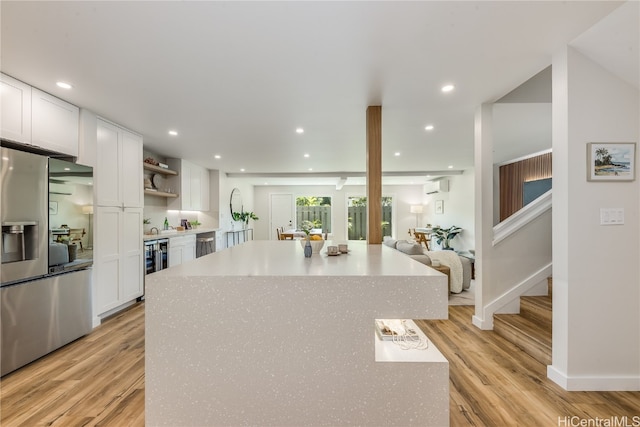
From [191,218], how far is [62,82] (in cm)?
449

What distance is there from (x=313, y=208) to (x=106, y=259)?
728cm

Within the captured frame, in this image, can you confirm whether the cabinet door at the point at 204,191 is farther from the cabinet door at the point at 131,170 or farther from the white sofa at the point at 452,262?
the white sofa at the point at 452,262

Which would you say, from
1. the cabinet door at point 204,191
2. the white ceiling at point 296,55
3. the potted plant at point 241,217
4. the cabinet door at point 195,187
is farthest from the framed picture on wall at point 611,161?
the potted plant at point 241,217

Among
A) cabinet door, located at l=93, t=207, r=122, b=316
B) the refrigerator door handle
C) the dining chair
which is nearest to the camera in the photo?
the dining chair

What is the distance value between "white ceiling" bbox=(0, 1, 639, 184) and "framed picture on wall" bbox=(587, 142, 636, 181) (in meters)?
0.46

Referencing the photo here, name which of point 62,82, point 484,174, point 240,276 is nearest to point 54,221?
point 62,82

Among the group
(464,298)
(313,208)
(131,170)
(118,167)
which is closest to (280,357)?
(118,167)

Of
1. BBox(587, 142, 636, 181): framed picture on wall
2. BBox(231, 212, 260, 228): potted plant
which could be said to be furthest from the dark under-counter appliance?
BBox(587, 142, 636, 181): framed picture on wall

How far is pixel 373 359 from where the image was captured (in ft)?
4.97

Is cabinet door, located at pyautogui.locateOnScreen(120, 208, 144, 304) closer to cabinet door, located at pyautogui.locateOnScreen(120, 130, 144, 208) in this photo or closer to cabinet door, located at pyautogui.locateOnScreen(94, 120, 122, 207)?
cabinet door, located at pyautogui.locateOnScreen(120, 130, 144, 208)

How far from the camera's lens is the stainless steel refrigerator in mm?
2176

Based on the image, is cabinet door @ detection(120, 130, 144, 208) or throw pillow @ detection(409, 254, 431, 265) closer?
cabinet door @ detection(120, 130, 144, 208)

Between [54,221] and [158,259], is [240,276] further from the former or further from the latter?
[158,259]

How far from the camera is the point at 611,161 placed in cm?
197
